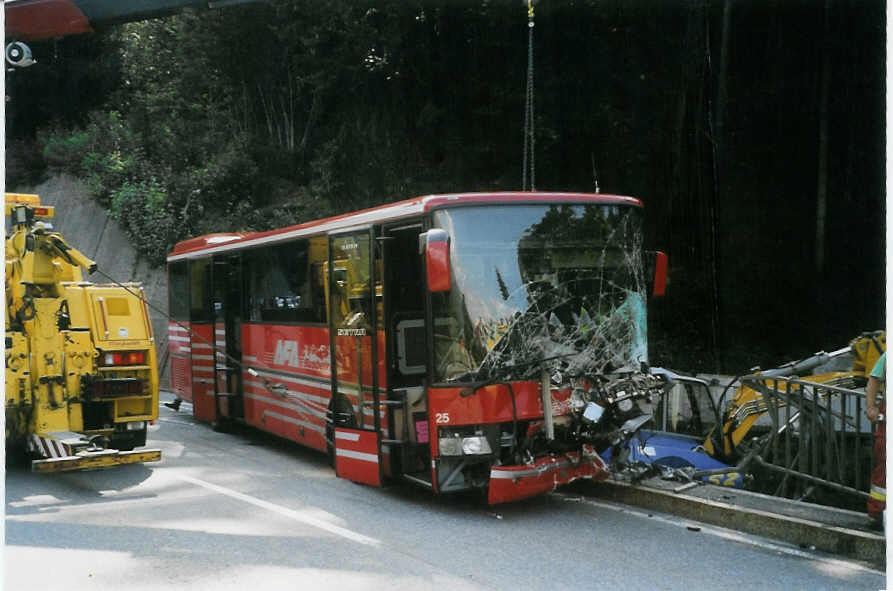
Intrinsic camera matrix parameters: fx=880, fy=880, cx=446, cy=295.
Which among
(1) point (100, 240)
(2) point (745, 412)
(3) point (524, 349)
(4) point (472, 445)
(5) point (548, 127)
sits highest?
(5) point (548, 127)

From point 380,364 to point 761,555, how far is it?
373 cm

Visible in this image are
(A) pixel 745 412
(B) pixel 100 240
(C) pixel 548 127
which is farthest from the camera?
(B) pixel 100 240

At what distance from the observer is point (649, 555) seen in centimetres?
644

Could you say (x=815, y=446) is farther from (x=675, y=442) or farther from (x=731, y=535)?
(x=675, y=442)

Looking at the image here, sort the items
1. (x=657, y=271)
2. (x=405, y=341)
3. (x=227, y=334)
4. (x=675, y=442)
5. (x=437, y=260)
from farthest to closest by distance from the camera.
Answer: (x=227, y=334) < (x=675, y=442) < (x=657, y=271) < (x=405, y=341) < (x=437, y=260)

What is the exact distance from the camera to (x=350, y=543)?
22.5 ft

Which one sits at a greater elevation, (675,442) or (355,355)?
(355,355)

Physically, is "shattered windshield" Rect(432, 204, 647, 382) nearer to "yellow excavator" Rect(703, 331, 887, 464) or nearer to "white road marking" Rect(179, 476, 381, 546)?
"white road marking" Rect(179, 476, 381, 546)

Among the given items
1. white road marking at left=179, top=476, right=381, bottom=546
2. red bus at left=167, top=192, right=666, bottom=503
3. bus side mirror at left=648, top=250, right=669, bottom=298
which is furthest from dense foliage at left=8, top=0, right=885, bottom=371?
white road marking at left=179, top=476, right=381, bottom=546

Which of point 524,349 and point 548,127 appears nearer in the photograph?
point 524,349

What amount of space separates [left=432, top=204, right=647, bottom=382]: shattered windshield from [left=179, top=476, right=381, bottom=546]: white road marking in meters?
1.46

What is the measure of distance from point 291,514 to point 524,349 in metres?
2.55

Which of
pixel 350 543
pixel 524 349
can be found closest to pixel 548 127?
pixel 524 349

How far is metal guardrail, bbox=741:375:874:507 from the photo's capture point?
750 cm
